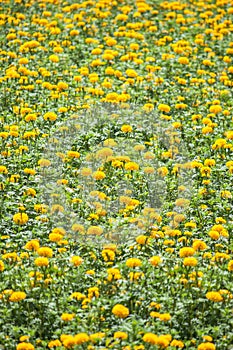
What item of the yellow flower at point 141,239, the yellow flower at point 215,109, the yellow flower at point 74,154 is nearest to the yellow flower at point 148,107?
the yellow flower at point 215,109

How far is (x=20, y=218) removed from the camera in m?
5.51

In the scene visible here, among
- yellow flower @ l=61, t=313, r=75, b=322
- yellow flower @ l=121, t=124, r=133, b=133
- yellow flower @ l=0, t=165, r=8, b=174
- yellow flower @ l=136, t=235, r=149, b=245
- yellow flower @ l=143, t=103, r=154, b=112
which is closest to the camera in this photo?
yellow flower @ l=61, t=313, r=75, b=322

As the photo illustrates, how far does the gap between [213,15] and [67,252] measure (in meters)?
5.88

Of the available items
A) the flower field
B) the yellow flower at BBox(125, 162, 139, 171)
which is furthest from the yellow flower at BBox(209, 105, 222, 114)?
the yellow flower at BBox(125, 162, 139, 171)

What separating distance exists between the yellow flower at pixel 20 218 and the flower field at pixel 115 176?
0.01 m

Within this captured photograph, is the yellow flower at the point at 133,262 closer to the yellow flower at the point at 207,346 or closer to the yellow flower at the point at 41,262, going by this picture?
the yellow flower at the point at 41,262

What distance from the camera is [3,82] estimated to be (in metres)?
7.99

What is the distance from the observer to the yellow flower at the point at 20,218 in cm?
551

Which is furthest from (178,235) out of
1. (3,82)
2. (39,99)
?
(3,82)

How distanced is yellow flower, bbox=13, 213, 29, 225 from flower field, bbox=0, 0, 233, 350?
0.01 meters

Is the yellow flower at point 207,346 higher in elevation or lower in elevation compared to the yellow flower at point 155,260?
lower

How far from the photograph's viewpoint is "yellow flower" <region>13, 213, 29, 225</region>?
5.51 metres

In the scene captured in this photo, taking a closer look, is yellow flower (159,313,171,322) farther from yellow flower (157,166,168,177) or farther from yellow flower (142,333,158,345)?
yellow flower (157,166,168,177)

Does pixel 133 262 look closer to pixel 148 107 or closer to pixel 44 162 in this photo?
pixel 44 162
